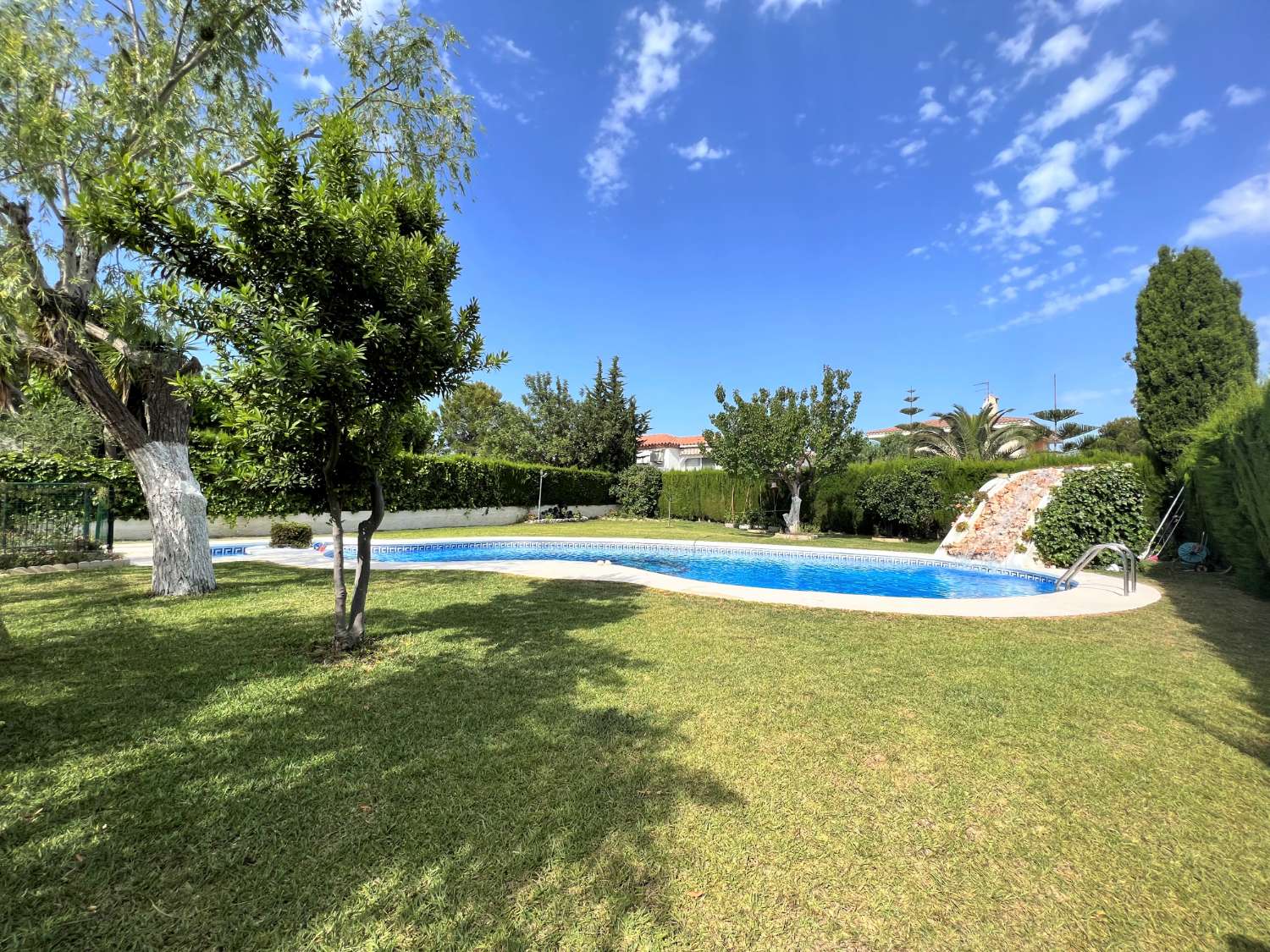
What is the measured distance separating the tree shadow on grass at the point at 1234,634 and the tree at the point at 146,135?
952 centimetres

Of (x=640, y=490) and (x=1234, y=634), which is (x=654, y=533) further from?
(x=1234, y=634)

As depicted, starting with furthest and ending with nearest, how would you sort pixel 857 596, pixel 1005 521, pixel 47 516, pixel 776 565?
pixel 776 565 → pixel 1005 521 → pixel 47 516 → pixel 857 596

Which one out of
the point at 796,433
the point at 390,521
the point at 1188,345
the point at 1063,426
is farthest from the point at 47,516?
the point at 1063,426

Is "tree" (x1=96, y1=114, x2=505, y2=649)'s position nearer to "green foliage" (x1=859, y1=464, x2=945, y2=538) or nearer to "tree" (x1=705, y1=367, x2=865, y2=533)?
"tree" (x1=705, y1=367, x2=865, y2=533)

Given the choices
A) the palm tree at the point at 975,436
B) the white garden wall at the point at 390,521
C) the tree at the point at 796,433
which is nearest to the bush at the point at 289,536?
the white garden wall at the point at 390,521

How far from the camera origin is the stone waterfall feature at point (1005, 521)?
1346cm

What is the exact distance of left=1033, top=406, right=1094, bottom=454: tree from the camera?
4569 cm

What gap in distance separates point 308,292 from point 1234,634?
35.7ft

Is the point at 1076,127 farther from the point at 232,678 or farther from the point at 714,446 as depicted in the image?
the point at 232,678

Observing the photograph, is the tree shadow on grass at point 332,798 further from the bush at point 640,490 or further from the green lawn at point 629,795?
the bush at point 640,490

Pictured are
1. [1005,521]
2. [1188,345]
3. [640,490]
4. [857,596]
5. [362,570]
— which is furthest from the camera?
[640,490]

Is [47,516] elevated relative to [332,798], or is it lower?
elevated

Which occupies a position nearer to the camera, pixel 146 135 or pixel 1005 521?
pixel 146 135

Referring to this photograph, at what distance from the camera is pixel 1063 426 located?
49.8 m
